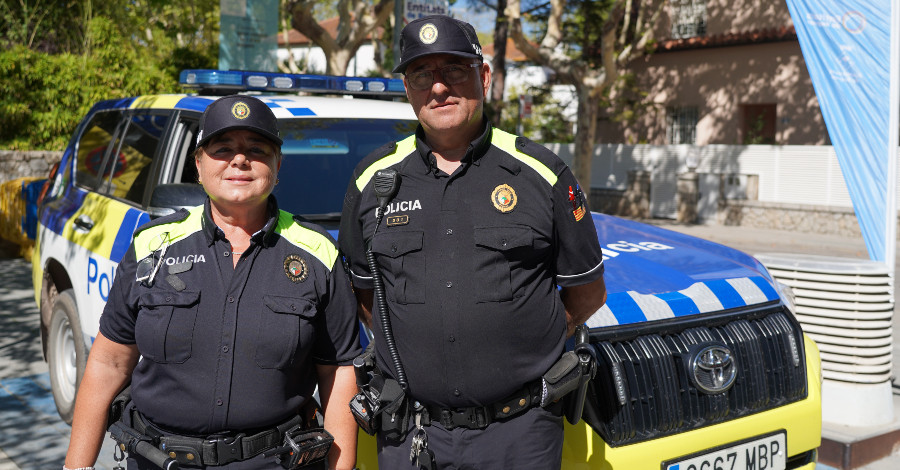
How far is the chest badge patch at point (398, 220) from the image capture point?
2.50 meters

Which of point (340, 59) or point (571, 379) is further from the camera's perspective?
point (340, 59)

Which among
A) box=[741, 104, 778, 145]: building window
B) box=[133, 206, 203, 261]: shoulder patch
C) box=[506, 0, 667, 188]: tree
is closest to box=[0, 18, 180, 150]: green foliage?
box=[506, 0, 667, 188]: tree

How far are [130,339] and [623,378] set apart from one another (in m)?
1.65

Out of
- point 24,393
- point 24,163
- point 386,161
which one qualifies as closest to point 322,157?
point 386,161

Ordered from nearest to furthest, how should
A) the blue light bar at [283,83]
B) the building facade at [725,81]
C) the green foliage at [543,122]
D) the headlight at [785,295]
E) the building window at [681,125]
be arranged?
the headlight at [785,295] → the blue light bar at [283,83] → the building facade at [725,81] → the building window at [681,125] → the green foliage at [543,122]

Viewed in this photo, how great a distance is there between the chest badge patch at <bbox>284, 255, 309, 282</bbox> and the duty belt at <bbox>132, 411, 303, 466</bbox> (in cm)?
42

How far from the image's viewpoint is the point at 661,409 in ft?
10.4

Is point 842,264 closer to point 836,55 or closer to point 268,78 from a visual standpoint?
point 836,55

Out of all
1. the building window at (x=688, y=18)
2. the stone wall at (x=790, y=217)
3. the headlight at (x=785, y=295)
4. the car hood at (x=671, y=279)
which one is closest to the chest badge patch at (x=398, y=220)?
the car hood at (x=671, y=279)

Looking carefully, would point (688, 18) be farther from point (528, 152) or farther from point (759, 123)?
point (528, 152)

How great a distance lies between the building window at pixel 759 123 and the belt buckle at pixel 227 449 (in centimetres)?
2070

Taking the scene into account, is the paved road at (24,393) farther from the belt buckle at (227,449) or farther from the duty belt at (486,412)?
the duty belt at (486,412)

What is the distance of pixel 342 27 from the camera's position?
1515cm

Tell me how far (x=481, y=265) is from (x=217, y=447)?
86 cm
